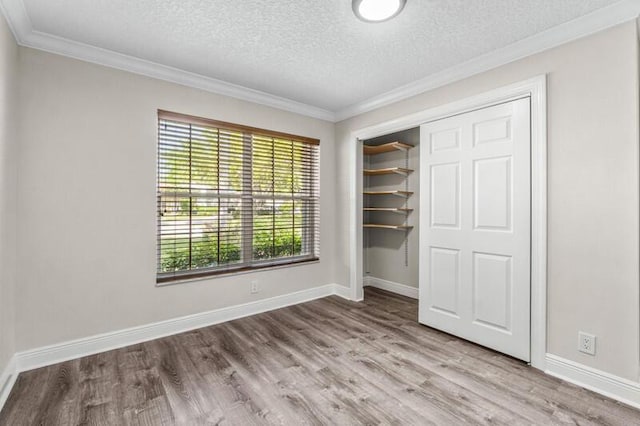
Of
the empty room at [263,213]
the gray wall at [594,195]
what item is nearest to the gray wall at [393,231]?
the empty room at [263,213]

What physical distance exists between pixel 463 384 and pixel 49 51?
395cm

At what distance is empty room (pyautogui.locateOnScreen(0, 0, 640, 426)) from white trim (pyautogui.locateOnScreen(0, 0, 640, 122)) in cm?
2

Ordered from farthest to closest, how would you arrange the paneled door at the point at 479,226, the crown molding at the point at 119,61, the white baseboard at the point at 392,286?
1. the white baseboard at the point at 392,286
2. the paneled door at the point at 479,226
3. the crown molding at the point at 119,61

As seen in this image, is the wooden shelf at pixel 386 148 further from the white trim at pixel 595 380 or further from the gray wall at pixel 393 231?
the white trim at pixel 595 380

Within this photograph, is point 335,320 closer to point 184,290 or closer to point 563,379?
point 184,290

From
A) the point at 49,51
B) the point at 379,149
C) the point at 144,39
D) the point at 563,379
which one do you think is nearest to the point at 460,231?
the point at 563,379

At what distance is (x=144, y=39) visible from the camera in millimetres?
2355

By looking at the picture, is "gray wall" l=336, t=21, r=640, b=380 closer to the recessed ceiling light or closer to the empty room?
the empty room

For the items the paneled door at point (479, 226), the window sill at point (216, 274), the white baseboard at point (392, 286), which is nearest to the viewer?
the paneled door at point (479, 226)

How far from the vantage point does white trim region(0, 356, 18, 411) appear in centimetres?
188

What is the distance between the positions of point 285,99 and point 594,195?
3062 millimetres

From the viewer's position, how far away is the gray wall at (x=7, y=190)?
1898mm

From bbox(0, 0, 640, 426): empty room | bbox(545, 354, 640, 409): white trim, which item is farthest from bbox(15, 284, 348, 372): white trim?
bbox(545, 354, 640, 409): white trim

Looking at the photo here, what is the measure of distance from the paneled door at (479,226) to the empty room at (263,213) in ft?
0.06
